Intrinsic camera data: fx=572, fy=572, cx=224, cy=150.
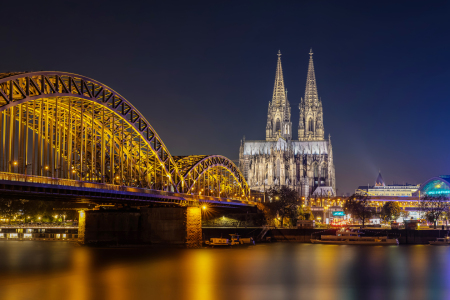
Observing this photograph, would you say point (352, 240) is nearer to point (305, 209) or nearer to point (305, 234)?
point (305, 234)

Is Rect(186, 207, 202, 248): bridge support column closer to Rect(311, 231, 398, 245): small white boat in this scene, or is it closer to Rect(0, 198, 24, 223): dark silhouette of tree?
Rect(311, 231, 398, 245): small white boat

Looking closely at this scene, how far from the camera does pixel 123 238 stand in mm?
79500

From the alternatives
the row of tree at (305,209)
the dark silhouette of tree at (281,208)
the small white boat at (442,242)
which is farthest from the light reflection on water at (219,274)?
the row of tree at (305,209)

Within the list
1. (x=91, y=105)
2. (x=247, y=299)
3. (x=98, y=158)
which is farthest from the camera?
(x=98, y=158)

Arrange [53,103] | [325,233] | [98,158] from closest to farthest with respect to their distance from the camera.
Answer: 1. [53,103]
2. [98,158]
3. [325,233]

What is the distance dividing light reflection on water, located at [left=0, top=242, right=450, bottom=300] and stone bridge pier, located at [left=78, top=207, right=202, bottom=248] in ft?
7.70

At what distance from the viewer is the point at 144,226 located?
255 ft

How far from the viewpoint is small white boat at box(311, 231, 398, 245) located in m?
97.2

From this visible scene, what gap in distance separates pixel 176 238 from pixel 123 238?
26.9ft

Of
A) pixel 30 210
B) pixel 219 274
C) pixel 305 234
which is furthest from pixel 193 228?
pixel 30 210

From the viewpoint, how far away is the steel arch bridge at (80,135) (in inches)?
1781

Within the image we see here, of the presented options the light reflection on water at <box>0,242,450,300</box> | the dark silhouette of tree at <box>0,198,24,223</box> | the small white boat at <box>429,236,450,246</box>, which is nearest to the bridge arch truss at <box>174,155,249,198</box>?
the light reflection on water at <box>0,242,450,300</box>

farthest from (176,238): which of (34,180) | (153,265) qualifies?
(34,180)

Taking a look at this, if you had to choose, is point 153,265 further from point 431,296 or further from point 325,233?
point 325,233
